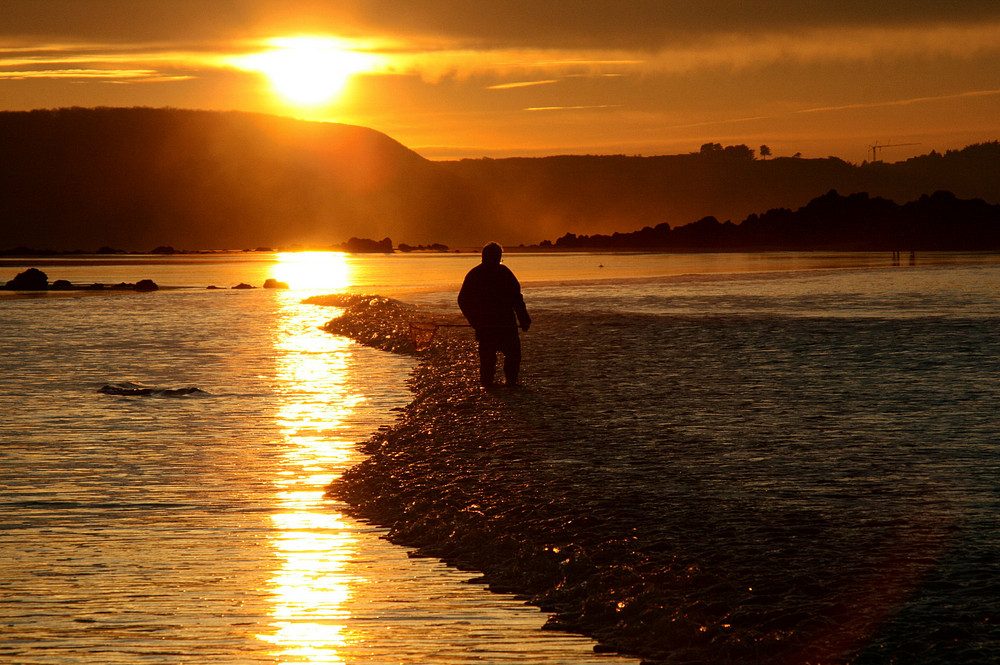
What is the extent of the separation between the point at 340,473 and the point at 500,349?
5.85 meters

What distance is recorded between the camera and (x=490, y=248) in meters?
15.3

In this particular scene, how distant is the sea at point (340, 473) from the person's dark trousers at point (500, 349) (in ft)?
3.27

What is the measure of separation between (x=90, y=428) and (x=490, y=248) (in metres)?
6.20

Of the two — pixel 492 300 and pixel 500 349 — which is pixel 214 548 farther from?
pixel 500 349

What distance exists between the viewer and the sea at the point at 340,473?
18.5ft

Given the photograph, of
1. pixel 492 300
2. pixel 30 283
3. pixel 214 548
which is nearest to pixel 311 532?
pixel 214 548

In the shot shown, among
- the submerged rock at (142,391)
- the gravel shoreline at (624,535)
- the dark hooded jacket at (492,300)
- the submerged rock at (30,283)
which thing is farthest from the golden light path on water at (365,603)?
the submerged rock at (30,283)

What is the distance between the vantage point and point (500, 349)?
1580cm

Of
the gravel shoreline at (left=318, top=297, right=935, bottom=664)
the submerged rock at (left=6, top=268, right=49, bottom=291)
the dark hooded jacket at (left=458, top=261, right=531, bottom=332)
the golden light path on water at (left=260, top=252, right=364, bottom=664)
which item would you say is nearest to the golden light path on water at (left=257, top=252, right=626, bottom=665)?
the golden light path on water at (left=260, top=252, right=364, bottom=664)

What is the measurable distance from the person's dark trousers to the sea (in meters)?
1.00

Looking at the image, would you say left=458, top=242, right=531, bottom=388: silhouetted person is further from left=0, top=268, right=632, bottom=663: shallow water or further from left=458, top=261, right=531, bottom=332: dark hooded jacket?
left=0, top=268, right=632, bottom=663: shallow water

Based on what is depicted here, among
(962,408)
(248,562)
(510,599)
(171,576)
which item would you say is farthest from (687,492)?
(962,408)

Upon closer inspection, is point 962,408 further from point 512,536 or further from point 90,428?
point 90,428

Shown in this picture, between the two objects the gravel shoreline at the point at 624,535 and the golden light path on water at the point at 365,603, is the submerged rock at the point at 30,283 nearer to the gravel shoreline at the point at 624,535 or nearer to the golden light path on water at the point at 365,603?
the gravel shoreline at the point at 624,535
